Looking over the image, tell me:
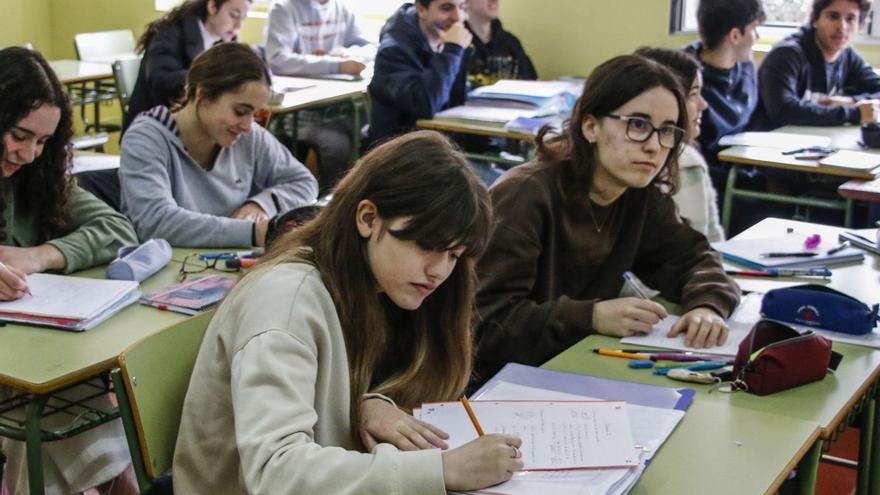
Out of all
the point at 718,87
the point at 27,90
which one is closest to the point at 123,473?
the point at 27,90

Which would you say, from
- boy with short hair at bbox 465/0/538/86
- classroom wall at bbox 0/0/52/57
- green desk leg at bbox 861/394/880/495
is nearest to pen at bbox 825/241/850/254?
green desk leg at bbox 861/394/880/495

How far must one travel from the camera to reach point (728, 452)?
1505 mm

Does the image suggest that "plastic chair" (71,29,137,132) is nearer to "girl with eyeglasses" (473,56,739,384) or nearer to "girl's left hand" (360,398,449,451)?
"girl with eyeglasses" (473,56,739,384)

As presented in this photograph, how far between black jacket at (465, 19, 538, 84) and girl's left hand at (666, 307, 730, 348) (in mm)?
3350

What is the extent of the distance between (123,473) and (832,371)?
1407 millimetres

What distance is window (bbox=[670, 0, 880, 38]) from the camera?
5.30 metres

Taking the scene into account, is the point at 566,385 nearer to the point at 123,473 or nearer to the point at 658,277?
the point at 658,277

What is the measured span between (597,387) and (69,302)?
1067 mm

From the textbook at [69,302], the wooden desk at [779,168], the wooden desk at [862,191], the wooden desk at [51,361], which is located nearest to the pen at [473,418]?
the wooden desk at [51,361]

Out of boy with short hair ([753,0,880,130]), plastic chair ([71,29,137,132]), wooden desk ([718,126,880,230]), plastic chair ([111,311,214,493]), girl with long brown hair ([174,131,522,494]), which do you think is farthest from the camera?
plastic chair ([71,29,137,132])

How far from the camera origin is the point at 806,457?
160cm

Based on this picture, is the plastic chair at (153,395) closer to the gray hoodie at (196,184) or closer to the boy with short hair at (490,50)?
the gray hoodie at (196,184)

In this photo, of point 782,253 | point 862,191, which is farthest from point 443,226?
point 862,191

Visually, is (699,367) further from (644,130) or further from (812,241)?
(812,241)
